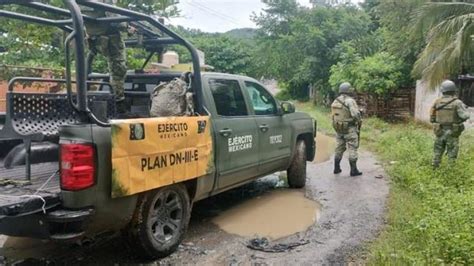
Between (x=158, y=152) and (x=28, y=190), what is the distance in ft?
3.54

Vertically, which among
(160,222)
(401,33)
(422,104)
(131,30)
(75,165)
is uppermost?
(401,33)

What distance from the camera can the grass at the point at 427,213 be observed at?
397cm

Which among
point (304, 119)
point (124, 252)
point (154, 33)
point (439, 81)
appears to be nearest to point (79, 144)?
point (124, 252)

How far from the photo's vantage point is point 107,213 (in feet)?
12.0

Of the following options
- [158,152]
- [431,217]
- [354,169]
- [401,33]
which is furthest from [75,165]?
[401,33]

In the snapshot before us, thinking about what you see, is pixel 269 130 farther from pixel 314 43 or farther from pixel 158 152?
pixel 314 43

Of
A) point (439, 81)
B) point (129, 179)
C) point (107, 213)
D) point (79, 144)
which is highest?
point (439, 81)

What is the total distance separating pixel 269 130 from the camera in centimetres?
626

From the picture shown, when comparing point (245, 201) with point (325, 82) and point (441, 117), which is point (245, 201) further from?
point (325, 82)

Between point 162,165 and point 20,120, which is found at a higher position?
point 20,120

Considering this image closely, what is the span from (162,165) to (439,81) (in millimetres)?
9461

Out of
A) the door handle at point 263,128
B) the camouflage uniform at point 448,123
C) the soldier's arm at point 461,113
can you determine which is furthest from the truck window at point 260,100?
the soldier's arm at point 461,113

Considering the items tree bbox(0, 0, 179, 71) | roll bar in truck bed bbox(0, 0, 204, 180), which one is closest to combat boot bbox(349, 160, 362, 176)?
roll bar in truck bed bbox(0, 0, 204, 180)

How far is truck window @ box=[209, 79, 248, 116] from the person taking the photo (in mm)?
5293
